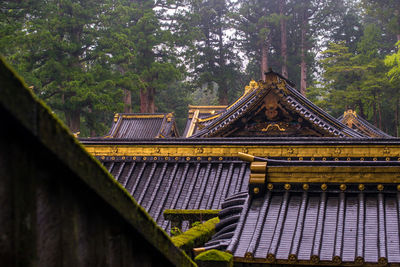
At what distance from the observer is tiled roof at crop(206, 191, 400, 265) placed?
426 cm

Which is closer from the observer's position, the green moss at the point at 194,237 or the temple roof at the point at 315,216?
the temple roof at the point at 315,216

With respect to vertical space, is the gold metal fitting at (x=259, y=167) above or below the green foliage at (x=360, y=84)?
below

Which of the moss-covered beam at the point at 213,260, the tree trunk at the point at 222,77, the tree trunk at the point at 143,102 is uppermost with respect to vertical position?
the tree trunk at the point at 222,77

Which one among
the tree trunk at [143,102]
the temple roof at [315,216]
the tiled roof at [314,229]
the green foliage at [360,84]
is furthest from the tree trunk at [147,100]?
the tiled roof at [314,229]

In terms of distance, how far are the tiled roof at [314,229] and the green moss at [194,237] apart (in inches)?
8.7

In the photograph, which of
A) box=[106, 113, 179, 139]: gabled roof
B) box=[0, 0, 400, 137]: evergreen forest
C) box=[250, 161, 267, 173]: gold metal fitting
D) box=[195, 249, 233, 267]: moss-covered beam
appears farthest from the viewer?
box=[0, 0, 400, 137]: evergreen forest

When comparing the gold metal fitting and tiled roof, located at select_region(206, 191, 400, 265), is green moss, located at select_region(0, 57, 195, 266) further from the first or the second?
the gold metal fitting

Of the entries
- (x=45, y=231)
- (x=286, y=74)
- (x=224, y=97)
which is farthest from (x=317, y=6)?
(x=45, y=231)

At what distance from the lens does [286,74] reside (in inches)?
1836

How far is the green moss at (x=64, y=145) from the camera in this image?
1.62 m

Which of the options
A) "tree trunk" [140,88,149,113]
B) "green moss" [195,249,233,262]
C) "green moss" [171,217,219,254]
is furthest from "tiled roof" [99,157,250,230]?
"tree trunk" [140,88,149,113]

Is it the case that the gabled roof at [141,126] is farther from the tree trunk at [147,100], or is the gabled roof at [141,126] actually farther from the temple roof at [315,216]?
the temple roof at [315,216]

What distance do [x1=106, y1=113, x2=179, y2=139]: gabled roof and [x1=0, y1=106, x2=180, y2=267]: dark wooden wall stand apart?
79.2 ft

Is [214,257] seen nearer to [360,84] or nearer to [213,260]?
[213,260]
